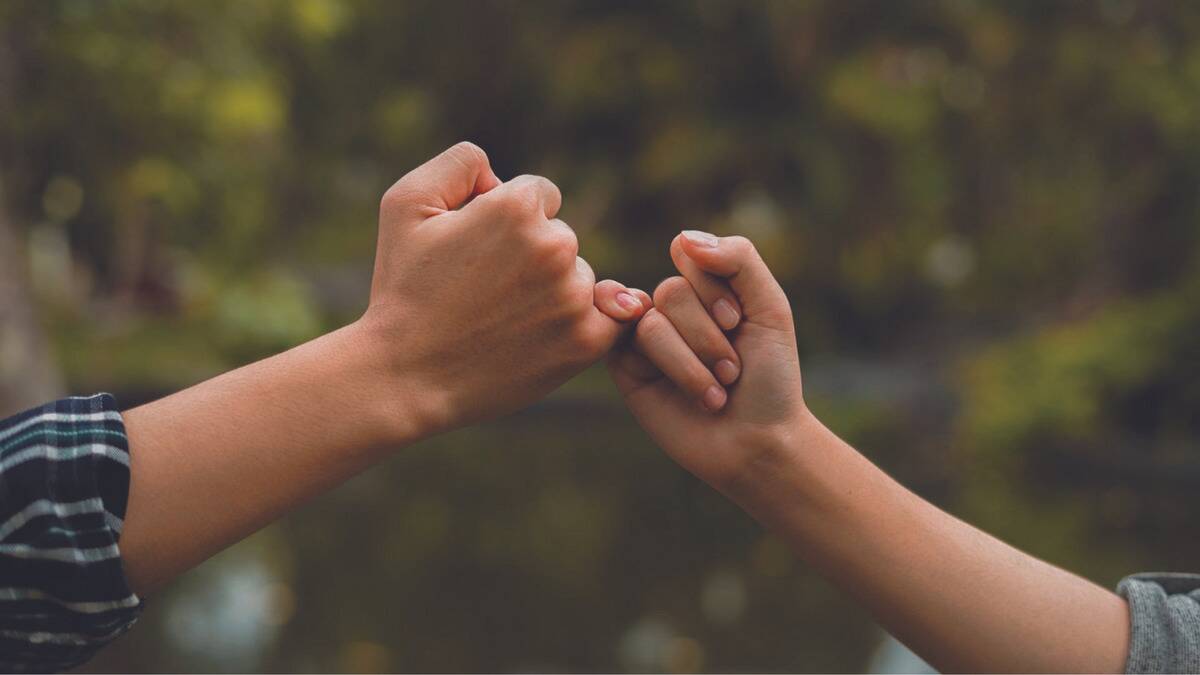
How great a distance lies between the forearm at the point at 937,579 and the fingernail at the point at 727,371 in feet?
0.44

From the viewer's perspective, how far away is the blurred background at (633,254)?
20.6 feet

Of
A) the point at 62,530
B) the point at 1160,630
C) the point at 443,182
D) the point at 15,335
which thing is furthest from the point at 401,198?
the point at 15,335

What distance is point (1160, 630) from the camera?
141 cm

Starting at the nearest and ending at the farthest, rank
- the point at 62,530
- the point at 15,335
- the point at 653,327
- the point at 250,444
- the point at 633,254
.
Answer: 1. the point at 62,530
2. the point at 250,444
3. the point at 653,327
4. the point at 15,335
5. the point at 633,254

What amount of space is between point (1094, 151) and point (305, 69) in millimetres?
8384

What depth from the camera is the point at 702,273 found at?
64.2 inches

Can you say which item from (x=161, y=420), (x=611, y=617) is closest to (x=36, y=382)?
(x=611, y=617)

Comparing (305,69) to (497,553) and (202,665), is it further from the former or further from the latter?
(202,665)

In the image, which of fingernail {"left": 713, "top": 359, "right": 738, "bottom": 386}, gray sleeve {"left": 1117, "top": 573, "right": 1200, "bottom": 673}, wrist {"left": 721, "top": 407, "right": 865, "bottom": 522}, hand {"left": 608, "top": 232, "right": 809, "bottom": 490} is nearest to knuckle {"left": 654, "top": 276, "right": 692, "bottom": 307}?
hand {"left": 608, "top": 232, "right": 809, "bottom": 490}

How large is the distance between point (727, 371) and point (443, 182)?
0.44m

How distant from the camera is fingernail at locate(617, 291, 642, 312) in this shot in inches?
64.3

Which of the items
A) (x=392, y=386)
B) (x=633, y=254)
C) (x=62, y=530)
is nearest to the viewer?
(x=62, y=530)

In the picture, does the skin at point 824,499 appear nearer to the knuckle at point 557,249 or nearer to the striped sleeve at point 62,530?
the knuckle at point 557,249

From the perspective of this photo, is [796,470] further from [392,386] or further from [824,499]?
[392,386]
